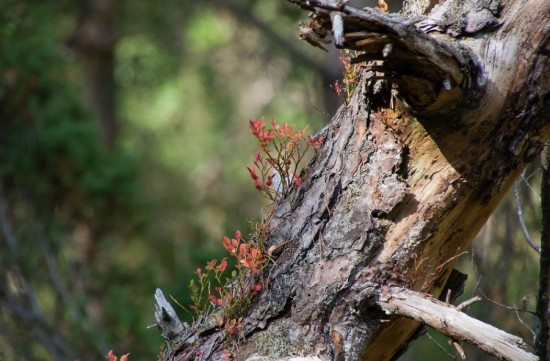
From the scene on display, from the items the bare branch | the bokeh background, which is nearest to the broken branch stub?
the bare branch

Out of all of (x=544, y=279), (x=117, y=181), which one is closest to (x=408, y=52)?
(x=544, y=279)

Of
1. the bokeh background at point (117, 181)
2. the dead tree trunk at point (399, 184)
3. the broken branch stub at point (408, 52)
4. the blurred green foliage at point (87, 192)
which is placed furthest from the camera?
the blurred green foliage at point (87, 192)

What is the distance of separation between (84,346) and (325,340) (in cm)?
542

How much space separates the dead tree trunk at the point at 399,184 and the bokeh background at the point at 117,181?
903mm

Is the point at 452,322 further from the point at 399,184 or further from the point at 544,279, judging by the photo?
the point at 544,279

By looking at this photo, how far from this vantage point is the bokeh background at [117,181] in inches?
258

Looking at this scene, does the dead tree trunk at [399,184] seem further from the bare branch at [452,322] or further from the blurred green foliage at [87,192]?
the blurred green foliage at [87,192]

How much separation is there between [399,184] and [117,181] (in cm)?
664

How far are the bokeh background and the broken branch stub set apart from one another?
1243mm

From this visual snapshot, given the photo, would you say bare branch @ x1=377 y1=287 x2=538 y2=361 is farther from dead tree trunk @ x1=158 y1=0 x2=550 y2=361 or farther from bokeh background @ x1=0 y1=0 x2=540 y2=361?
bokeh background @ x1=0 y1=0 x2=540 y2=361

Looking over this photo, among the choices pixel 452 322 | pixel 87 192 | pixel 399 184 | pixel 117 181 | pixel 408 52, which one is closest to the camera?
pixel 408 52

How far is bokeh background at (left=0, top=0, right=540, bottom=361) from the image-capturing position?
6.54m

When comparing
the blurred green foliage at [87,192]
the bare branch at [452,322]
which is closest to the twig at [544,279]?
the bare branch at [452,322]

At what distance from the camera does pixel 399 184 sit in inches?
95.9
